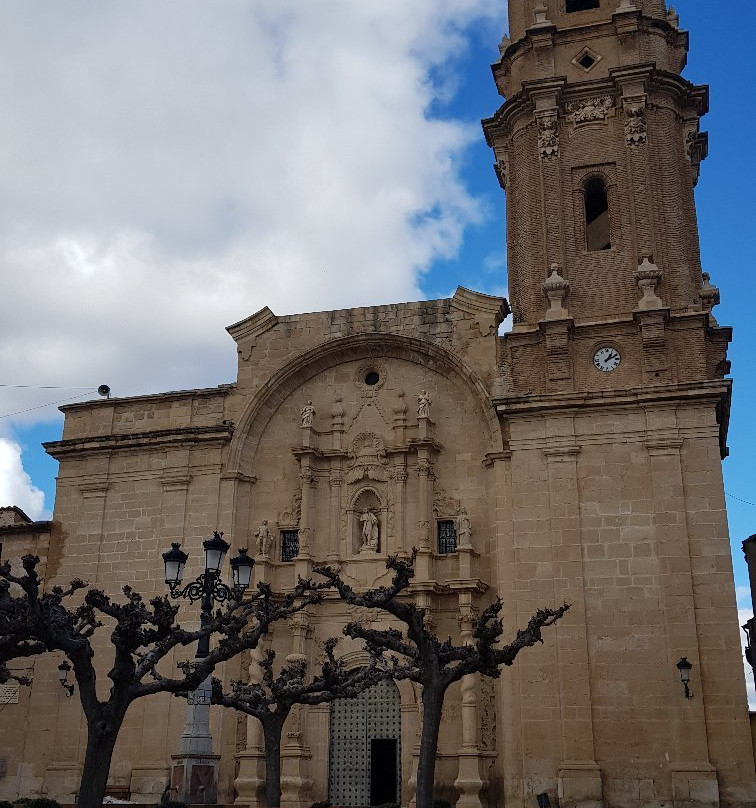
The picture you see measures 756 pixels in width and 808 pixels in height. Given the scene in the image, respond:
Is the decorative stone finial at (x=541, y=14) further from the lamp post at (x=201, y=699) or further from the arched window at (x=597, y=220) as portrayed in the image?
the lamp post at (x=201, y=699)

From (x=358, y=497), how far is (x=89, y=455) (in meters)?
7.57

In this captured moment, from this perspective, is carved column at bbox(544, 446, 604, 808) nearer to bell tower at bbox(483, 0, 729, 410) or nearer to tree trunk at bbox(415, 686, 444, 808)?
bell tower at bbox(483, 0, 729, 410)

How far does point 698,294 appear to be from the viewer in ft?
77.5

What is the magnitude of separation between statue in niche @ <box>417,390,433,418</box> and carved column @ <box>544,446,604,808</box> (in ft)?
11.0

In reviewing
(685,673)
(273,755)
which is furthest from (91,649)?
(685,673)

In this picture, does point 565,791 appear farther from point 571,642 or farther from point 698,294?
point 698,294

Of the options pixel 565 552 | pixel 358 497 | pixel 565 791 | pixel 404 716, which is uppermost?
pixel 358 497

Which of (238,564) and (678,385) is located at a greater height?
(678,385)

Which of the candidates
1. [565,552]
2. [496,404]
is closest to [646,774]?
[565,552]

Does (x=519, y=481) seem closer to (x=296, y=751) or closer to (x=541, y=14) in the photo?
(x=296, y=751)

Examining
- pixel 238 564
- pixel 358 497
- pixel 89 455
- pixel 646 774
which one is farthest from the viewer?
pixel 89 455

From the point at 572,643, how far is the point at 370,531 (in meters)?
5.76

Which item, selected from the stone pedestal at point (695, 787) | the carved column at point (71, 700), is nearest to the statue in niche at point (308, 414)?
the carved column at point (71, 700)

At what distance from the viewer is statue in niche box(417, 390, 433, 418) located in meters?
23.9
